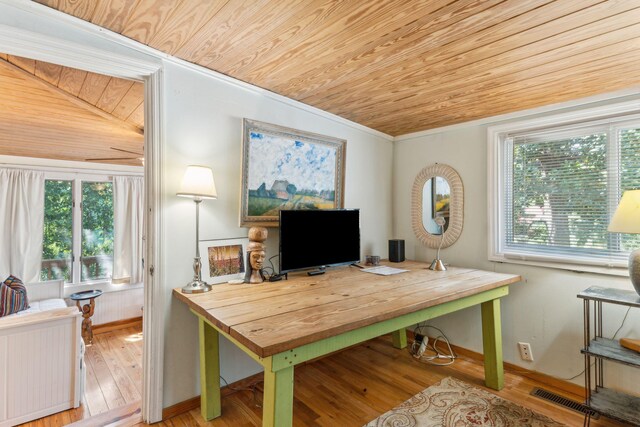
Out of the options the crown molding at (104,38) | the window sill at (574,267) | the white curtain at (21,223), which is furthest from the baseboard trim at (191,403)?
the white curtain at (21,223)

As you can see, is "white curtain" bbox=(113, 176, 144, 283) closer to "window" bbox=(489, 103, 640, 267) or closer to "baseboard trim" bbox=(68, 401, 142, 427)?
"baseboard trim" bbox=(68, 401, 142, 427)

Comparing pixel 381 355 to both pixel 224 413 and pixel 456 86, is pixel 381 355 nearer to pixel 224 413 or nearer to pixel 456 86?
pixel 224 413

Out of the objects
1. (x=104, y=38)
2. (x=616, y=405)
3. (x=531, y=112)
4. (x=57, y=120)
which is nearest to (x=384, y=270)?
(x=616, y=405)

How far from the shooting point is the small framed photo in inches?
78.7

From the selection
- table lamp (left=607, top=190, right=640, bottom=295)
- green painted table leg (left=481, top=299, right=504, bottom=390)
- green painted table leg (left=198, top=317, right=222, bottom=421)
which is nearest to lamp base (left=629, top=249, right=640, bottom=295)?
table lamp (left=607, top=190, right=640, bottom=295)

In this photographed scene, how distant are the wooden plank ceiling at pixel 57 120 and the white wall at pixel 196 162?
1.59ft

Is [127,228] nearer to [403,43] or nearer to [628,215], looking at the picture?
[403,43]

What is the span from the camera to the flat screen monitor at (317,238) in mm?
2188

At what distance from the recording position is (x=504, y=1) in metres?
1.26

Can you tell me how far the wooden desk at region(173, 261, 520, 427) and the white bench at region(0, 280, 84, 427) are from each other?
43.1 inches

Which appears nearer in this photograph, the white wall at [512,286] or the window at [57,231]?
the white wall at [512,286]

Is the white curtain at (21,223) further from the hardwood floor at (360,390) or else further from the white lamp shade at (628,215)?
the white lamp shade at (628,215)

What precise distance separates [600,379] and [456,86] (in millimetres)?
2171

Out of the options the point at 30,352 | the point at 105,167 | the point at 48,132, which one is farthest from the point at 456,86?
the point at 105,167
